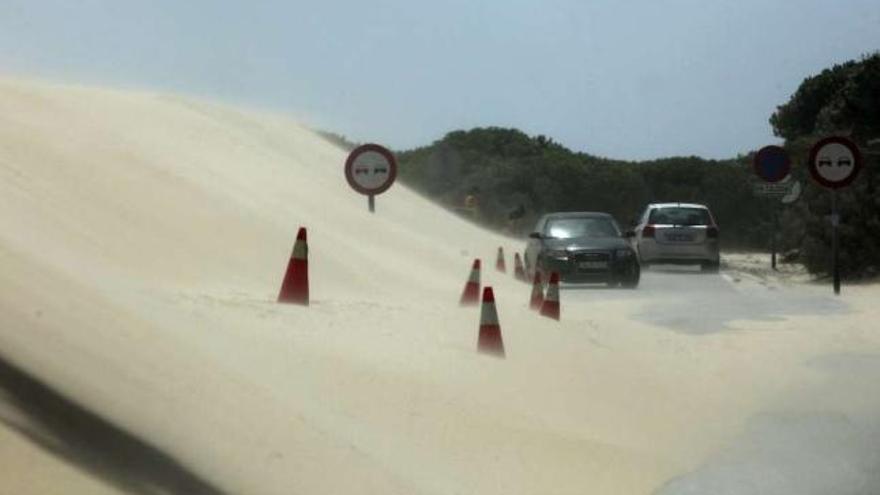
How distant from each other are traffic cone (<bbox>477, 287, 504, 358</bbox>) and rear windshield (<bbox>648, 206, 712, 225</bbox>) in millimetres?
22387

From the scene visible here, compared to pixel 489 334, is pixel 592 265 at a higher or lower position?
lower

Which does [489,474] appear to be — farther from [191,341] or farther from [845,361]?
[845,361]

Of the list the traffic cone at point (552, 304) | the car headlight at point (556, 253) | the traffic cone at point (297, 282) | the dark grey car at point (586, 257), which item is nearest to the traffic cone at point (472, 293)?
the traffic cone at point (552, 304)

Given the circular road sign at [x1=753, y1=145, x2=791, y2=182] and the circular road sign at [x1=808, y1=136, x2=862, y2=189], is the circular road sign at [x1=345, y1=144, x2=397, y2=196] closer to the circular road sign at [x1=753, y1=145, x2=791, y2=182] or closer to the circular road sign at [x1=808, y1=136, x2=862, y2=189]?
the circular road sign at [x1=808, y1=136, x2=862, y2=189]

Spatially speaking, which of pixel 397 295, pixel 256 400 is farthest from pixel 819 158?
pixel 256 400

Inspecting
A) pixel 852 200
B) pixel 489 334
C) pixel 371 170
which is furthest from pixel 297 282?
pixel 852 200

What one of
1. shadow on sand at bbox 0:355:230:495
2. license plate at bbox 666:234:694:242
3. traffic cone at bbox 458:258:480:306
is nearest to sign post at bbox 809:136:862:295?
traffic cone at bbox 458:258:480:306

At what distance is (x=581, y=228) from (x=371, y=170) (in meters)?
11.1

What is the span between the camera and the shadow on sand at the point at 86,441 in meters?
6.44

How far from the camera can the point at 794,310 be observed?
2108cm

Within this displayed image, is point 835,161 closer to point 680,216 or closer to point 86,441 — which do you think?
point 680,216

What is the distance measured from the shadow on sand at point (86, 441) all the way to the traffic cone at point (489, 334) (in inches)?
213

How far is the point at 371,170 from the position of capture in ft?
62.9

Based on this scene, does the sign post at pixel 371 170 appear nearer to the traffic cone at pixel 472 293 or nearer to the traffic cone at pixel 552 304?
the traffic cone at pixel 472 293
